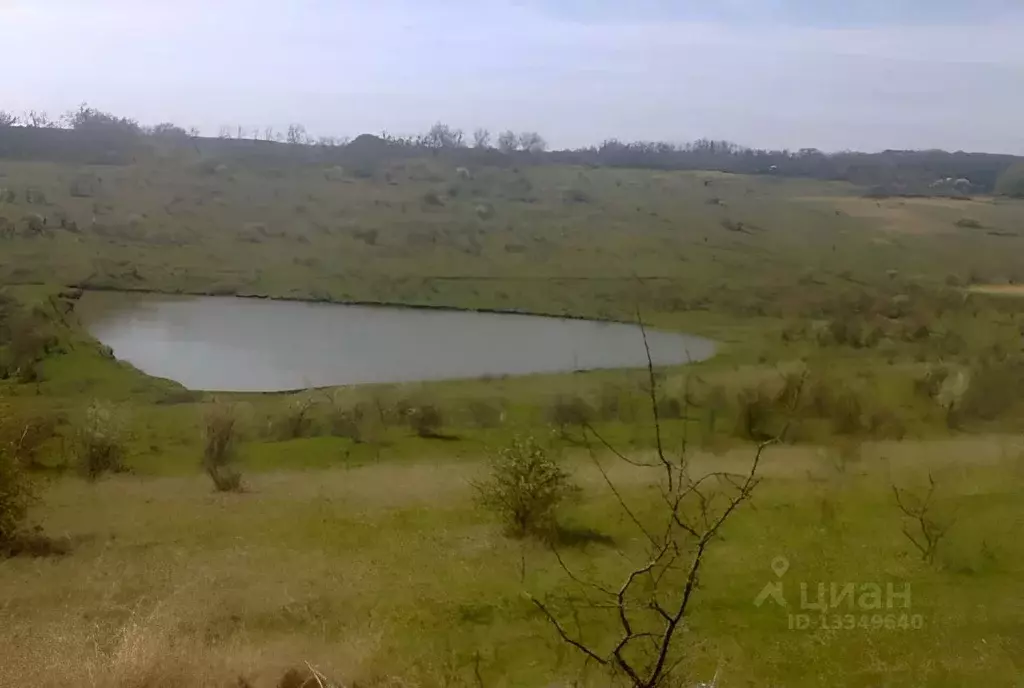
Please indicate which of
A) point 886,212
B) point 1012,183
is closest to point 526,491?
point 1012,183

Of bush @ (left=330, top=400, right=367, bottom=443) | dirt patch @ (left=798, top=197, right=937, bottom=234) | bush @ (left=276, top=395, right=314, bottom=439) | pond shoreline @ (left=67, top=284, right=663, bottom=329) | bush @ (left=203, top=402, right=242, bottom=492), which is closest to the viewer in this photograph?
bush @ (left=203, top=402, right=242, bottom=492)

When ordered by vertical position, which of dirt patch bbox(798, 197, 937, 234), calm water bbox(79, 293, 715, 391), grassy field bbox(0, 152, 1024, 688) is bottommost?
calm water bbox(79, 293, 715, 391)

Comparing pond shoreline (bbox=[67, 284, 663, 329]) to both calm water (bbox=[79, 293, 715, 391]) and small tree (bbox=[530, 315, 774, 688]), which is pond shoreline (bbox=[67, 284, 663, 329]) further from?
small tree (bbox=[530, 315, 774, 688])

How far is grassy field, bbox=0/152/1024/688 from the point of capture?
6.28 meters

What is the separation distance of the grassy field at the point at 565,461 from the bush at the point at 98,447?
1.02 ft

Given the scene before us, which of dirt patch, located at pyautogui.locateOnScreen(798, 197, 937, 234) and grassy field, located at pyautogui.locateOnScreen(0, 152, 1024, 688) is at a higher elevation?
dirt patch, located at pyautogui.locateOnScreen(798, 197, 937, 234)

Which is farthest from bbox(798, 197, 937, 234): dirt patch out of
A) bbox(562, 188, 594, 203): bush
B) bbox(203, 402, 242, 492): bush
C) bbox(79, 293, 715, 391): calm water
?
bbox(203, 402, 242, 492): bush

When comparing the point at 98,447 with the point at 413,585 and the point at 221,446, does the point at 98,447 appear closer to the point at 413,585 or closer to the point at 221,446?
the point at 221,446

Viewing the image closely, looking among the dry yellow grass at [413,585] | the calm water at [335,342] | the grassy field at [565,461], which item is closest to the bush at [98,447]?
the grassy field at [565,461]

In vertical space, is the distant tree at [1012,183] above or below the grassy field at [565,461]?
above

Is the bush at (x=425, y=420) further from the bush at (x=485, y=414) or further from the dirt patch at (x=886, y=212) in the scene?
the dirt patch at (x=886, y=212)

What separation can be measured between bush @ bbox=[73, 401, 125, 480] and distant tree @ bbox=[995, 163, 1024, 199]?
31.0m

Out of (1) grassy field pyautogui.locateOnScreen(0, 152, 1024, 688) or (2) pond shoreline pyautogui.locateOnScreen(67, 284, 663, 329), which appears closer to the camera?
(1) grassy field pyautogui.locateOnScreen(0, 152, 1024, 688)

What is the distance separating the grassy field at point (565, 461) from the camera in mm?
6284
